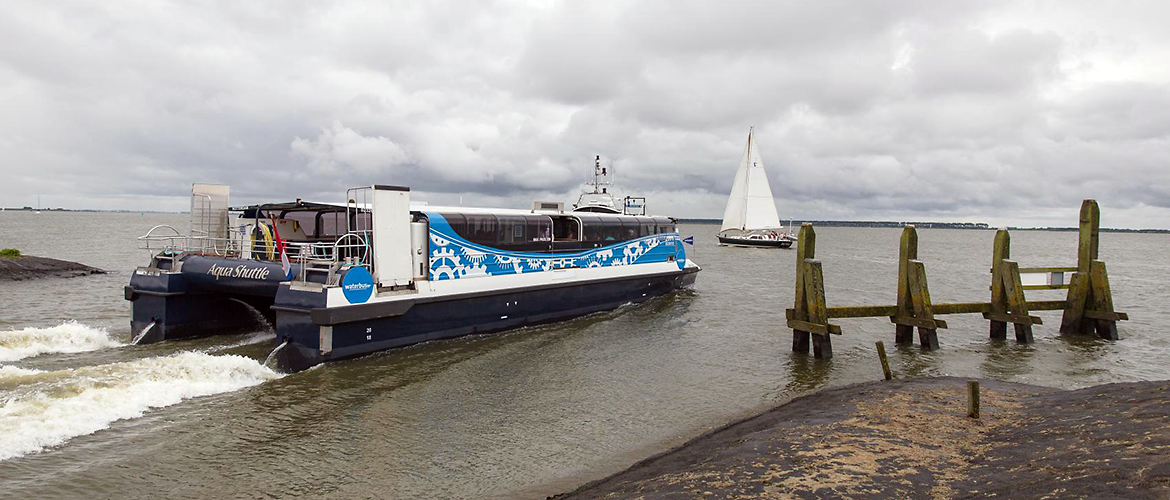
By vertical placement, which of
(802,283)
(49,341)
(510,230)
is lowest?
(49,341)

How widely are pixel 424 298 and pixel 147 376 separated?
18.5ft

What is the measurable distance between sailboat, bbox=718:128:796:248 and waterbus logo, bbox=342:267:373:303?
5337cm

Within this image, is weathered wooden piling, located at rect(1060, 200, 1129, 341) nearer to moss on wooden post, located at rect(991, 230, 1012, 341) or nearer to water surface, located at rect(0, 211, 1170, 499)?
water surface, located at rect(0, 211, 1170, 499)

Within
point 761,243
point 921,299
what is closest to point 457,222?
point 921,299

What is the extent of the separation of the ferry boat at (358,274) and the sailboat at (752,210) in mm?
45528

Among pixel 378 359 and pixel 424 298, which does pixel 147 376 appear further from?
pixel 424 298

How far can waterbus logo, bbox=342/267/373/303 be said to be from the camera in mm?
13461

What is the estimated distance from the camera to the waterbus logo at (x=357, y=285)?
13.5 metres

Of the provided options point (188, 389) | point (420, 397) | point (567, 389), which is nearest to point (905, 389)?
point (567, 389)

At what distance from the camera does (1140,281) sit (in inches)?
1647

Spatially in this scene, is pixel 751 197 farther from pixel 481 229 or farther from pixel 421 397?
pixel 421 397

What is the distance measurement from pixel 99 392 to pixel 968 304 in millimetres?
18756

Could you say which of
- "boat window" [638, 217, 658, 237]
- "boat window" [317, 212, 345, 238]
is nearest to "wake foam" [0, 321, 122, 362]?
"boat window" [317, 212, 345, 238]

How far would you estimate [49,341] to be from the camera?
14117 mm
